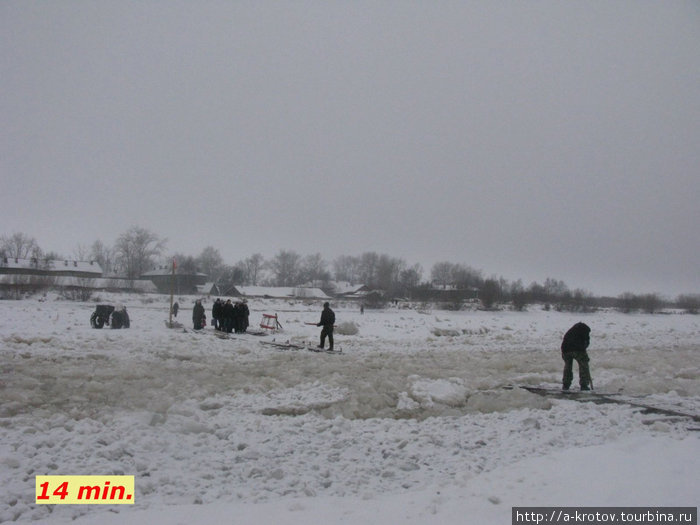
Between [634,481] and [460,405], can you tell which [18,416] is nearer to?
[460,405]

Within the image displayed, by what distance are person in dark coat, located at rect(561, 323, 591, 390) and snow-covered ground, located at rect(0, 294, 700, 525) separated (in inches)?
21.0

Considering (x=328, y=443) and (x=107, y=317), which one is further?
(x=107, y=317)

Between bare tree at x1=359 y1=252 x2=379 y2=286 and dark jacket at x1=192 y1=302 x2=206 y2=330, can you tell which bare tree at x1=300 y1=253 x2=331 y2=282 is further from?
dark jacket at x1=192 y1=302 x2=206 y2=330

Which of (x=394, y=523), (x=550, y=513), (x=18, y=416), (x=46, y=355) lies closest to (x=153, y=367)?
(x=46, y=355)

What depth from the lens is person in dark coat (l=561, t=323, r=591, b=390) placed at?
411 inches

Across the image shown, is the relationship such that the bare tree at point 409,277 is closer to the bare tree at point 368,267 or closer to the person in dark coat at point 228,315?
the bare tree at point 368,267

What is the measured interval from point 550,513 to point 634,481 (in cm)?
128

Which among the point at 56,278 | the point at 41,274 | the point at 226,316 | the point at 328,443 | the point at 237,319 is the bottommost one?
the point at 328,443

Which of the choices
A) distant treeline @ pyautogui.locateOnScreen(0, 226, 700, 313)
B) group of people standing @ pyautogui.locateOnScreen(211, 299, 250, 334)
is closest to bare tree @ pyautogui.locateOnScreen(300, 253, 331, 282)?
distant treeline @ pyautogui.locateOnScreen(0, 226, 700, 313)

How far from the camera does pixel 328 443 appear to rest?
22.1 ft

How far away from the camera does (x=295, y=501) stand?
192 inches

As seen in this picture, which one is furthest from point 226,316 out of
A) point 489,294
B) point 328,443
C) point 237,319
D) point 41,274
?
point 41,274

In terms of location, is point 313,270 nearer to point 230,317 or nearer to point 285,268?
point 285,268

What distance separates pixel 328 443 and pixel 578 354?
21.5 ft
